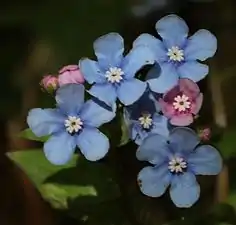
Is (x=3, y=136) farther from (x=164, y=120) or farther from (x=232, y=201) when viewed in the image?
(x=164, y=120)

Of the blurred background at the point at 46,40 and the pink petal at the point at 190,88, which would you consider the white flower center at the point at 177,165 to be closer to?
the pink petal at the point at 190,88

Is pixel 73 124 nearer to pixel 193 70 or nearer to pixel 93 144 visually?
pixel 93 144

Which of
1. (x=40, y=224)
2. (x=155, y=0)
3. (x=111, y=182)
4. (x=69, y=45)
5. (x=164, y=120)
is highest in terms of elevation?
(x=155, y=0)

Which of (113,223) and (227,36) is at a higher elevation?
(227,36)

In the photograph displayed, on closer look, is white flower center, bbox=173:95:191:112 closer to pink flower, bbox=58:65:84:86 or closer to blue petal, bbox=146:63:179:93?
blue petal, bbox=146:63:179:93

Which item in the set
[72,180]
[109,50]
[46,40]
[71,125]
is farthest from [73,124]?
[46,40]

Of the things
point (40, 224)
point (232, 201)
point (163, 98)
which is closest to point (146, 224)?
point (232, 201)
